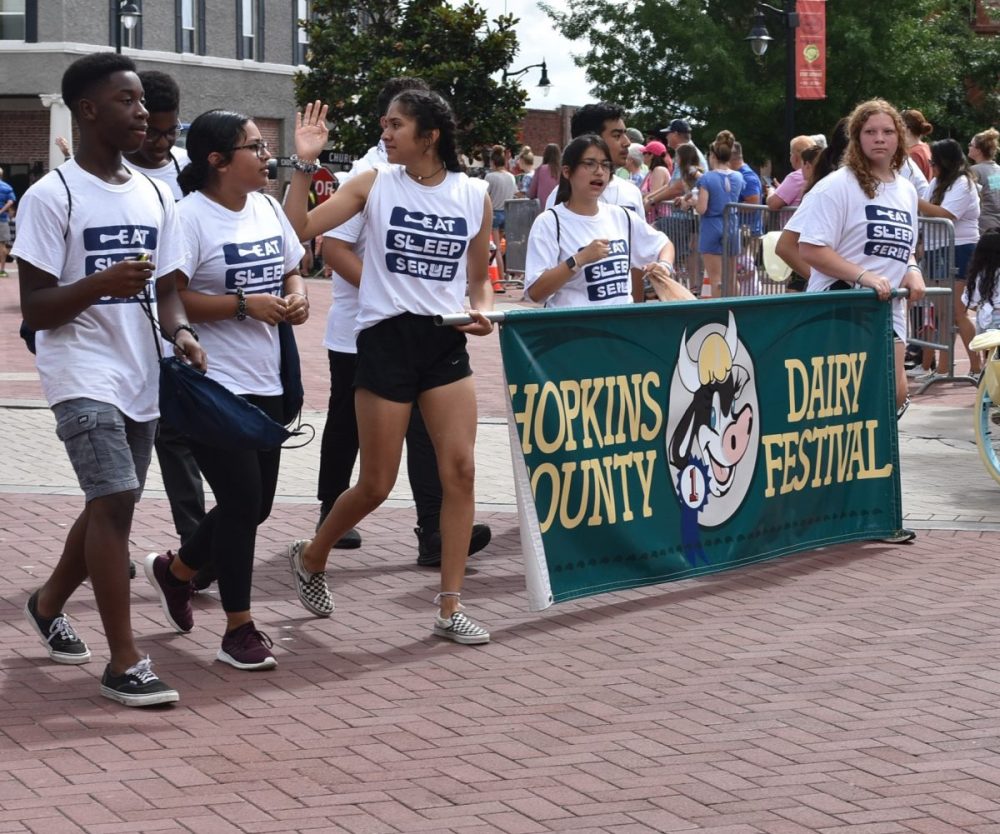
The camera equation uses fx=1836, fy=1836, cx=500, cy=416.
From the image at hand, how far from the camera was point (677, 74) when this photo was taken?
4891 cm

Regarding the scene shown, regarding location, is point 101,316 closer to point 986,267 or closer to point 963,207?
point 986,267

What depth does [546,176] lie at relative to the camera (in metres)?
21.4

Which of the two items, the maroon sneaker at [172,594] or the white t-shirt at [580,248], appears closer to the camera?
the maroon sneaker at [172,594]

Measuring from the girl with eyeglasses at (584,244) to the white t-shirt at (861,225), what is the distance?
2.55ft

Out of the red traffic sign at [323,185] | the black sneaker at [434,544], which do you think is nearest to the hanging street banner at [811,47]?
the red traffic sign at [323,185]

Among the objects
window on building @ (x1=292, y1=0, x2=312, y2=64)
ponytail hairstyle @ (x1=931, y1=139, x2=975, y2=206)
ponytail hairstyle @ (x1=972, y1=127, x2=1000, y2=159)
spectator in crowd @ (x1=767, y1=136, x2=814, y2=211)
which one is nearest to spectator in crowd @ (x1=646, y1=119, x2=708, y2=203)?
spectator in crowd @ (x1=767, y1=136, x2=814, y2=211)

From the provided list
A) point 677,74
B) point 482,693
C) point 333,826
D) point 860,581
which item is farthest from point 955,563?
point 677,74

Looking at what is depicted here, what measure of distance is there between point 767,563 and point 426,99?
2.60m

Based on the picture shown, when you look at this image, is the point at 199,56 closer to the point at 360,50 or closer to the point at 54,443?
the point at 360,50

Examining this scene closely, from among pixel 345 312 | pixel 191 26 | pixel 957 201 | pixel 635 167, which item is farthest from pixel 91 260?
pixel 191 26

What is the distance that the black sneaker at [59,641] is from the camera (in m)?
6.06

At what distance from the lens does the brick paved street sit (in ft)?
15.2

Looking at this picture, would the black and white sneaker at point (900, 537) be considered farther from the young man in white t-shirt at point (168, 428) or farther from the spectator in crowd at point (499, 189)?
the spectator in crowd at point (499, 189)

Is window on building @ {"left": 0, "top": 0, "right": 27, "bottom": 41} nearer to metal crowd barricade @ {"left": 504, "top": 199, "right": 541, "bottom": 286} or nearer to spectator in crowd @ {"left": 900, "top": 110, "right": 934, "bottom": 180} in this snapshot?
metal crowd barricade @ {"left": 504, "top": 199, "right": 541, "bottom": 286}
